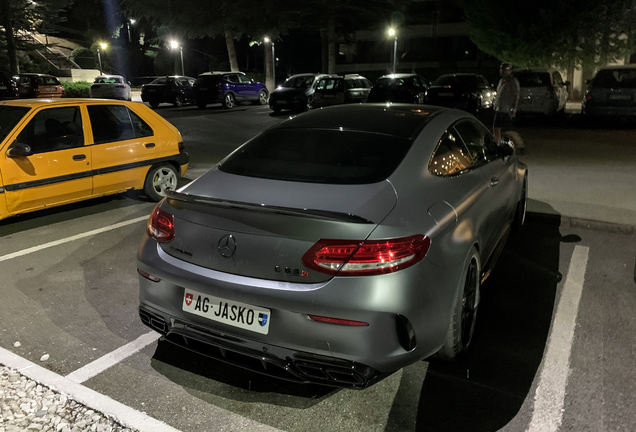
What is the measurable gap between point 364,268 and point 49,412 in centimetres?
188

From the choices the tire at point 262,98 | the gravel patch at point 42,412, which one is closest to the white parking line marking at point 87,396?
the gravel patch at point 42,412

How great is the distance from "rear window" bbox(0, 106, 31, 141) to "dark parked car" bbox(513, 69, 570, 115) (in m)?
14.2

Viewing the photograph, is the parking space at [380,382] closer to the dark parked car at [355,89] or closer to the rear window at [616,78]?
the rear window at [616,78]

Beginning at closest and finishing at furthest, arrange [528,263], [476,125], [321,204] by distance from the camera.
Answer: [321,204]
[476,125]
[528,263]

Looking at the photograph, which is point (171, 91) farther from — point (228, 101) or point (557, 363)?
point (557, 363)

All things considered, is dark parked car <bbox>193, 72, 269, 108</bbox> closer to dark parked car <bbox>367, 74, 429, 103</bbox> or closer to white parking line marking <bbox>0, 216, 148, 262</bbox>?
dark parked car <bbox>367, 74, 429, 103</bbox>

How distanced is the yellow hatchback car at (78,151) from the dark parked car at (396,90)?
39.1 feet

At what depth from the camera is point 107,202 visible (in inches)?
299

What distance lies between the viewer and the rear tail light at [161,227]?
9.96 feet

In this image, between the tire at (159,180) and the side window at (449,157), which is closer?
the side window at (449,157)

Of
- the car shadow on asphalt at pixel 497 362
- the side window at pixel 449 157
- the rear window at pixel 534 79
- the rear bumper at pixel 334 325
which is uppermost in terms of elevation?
the rear window at pixel 534 79

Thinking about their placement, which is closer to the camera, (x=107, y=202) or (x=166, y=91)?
(x=107, y=202)

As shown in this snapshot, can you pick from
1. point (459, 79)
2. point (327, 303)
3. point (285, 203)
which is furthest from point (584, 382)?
point (459, 79)

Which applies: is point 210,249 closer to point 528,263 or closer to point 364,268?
point 364,268
